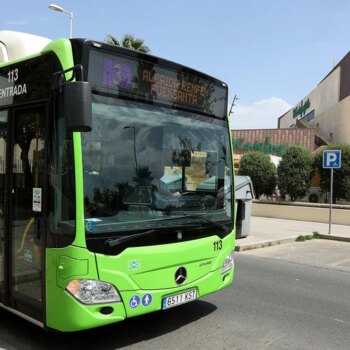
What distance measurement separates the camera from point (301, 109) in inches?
2820

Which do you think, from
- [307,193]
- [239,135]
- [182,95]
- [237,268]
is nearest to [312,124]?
[239,135]

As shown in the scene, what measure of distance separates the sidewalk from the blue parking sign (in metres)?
2.03

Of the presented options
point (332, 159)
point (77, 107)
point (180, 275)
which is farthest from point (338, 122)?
point (77, 107)

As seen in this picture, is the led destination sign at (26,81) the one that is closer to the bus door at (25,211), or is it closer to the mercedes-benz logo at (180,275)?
the bus door at (25,211)

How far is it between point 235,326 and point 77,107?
306 cm

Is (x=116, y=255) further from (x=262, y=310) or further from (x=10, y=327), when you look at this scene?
(x=262, y=310)

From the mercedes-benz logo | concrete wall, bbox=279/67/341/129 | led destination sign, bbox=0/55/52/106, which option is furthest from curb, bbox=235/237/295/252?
concrete wall, bbox=279/67/341/129

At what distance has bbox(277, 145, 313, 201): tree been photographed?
71.9 feet

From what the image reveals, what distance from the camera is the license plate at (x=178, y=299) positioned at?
14.8 ft

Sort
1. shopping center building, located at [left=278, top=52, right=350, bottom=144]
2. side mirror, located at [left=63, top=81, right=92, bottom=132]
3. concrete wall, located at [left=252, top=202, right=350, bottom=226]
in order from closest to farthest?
side mirror, located at [left=63, top=81, right=92, bottom=132] < concrete wall, located at [left=252, top=202, right=350, bottom=226] < shopping center building, located at [left=278, top=52, right=350, bottom=144]

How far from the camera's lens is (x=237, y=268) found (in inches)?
348

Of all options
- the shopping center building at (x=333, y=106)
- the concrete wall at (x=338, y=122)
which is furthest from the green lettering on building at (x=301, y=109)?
the concrete wall at (x=338, y=122)

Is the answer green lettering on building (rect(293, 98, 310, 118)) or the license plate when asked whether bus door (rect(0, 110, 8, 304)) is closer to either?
the license plate

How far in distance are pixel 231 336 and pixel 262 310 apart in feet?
3.77
